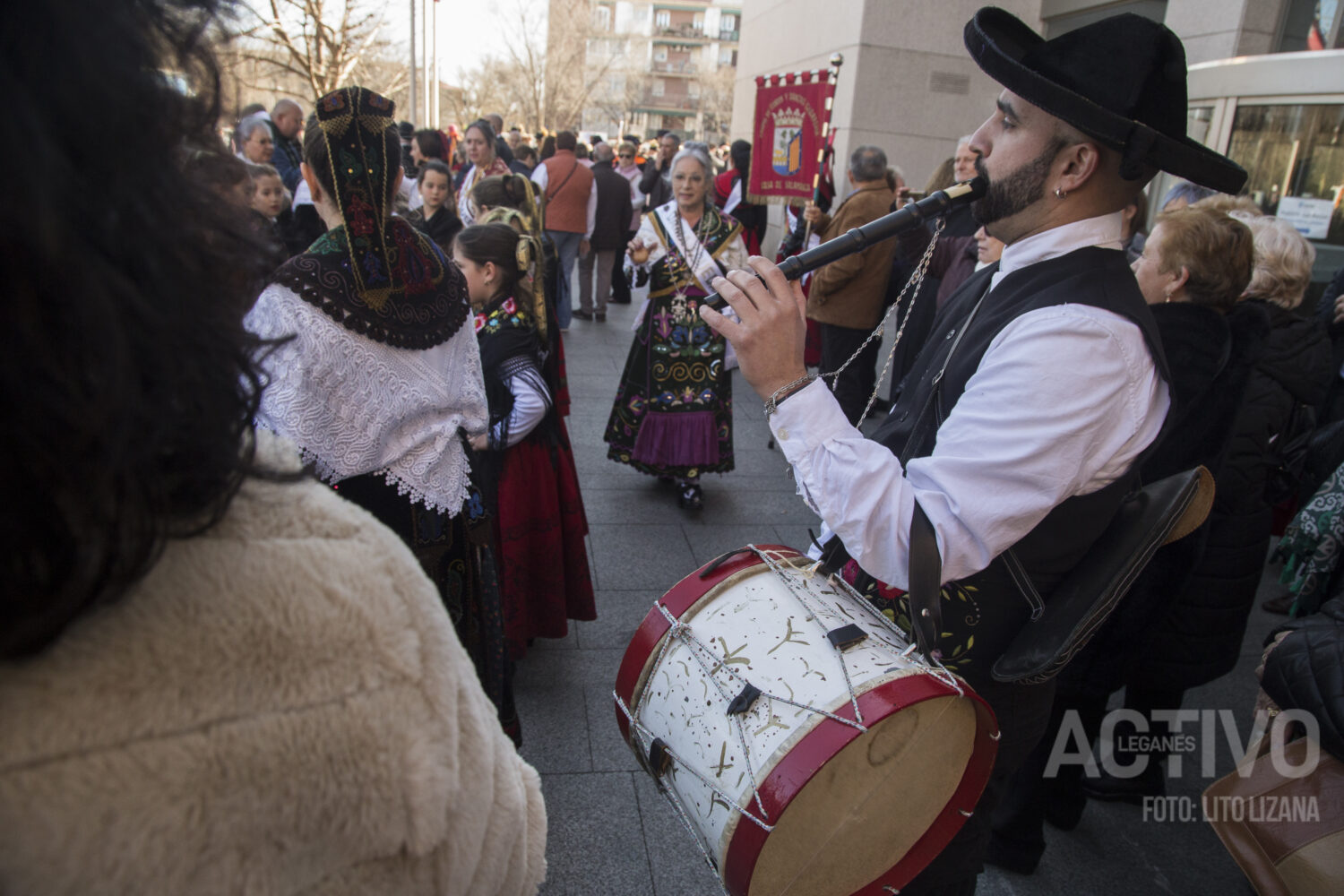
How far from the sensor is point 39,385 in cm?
51

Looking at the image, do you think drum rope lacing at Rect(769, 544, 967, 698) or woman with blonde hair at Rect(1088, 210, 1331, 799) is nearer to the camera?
drum rope lacing at Rect(769, 544, 967, 698)

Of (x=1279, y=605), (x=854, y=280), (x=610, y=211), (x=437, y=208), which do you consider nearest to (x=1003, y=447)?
(x=1279, y=605)

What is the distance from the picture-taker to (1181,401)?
2.32 m

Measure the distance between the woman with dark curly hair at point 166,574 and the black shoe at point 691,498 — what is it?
381cm

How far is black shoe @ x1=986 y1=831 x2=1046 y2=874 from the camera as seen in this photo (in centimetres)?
236

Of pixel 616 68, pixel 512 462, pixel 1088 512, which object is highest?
pixel 616 68

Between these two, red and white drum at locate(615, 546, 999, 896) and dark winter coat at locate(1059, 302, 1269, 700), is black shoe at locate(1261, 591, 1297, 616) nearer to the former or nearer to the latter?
dark winter coat at locate(1059, 302, 1269, 700)

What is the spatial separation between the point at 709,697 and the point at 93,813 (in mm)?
1054

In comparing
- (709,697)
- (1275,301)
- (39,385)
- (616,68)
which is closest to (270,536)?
(39,385)

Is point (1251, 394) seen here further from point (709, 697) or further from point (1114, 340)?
point (709, 697)

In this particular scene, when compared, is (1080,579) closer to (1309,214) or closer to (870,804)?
(870,804)

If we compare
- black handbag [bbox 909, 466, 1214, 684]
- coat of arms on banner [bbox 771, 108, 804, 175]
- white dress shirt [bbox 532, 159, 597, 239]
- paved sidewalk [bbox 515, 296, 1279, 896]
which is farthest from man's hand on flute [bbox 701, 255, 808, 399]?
white dress shirt [bbox 532, 159, 597, 239]

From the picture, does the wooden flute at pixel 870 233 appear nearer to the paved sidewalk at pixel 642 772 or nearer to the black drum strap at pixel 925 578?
the black drum strap at pixel 925 578

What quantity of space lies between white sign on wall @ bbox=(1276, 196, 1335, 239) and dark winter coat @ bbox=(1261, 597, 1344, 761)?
3.96m
